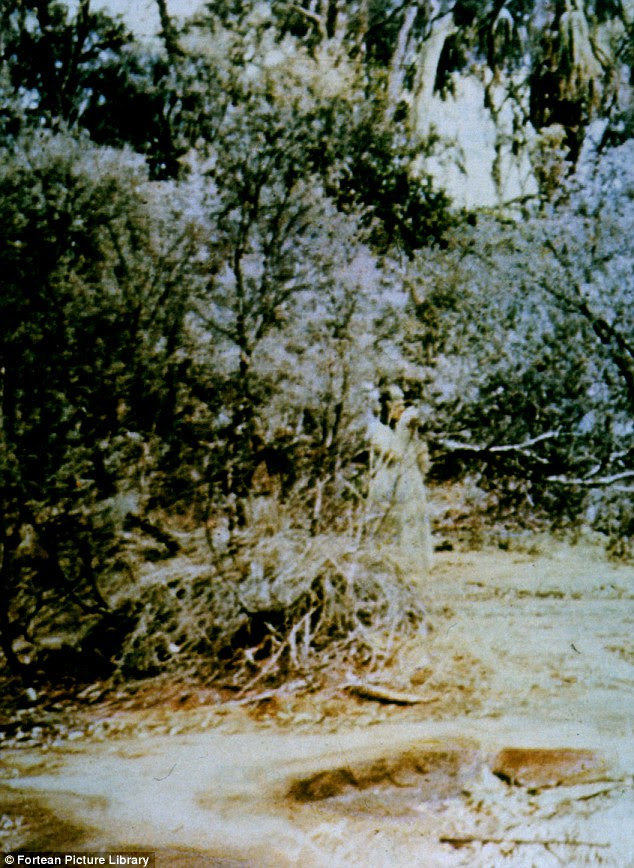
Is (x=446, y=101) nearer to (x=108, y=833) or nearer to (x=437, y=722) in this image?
(x=437, y=722)

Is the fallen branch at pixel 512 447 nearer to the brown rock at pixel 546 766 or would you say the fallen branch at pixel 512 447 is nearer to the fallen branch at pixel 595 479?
the fallen branch at pixel 595 479

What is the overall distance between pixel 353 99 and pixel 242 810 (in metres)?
3.11

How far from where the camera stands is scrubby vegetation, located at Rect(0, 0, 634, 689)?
330 centimetres

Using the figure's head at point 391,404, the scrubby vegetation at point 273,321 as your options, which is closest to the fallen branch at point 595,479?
the scrubby vegetation at point 273,321

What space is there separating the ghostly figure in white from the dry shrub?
96 millimetres

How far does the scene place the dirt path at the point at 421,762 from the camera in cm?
273

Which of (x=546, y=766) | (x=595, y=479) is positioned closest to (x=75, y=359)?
(x=595, y=479)

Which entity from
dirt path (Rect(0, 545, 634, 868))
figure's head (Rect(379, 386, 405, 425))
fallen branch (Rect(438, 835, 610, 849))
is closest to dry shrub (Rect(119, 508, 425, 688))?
dirt path (Rect(0, 545, 634, 868))

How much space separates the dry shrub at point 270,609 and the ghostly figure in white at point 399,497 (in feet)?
0.32

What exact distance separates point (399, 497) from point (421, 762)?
114 centimetres

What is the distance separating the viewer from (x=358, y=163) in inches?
138

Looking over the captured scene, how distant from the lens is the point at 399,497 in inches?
136

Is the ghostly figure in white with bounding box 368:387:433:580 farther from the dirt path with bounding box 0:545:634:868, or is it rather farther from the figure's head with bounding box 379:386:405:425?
the dirt path with bounding box 0:545:634:868

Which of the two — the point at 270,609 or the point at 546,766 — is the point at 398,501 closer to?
the point at 270,609
